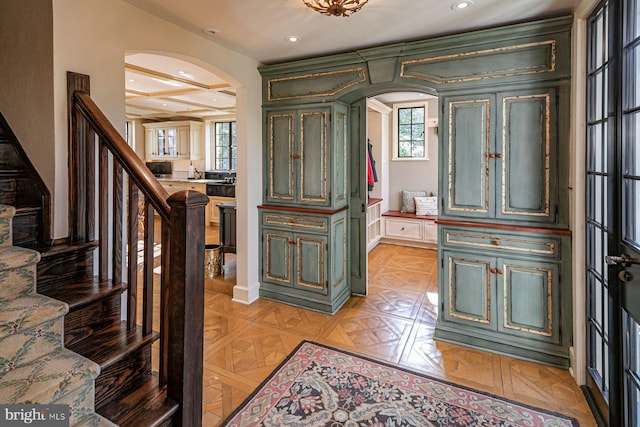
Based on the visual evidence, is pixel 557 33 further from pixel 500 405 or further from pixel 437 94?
pixel 500 405

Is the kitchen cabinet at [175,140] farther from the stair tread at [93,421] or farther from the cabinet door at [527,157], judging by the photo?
the stair tread at [93,421]

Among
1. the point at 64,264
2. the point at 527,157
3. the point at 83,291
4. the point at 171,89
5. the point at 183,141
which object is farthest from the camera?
the point at 183,141

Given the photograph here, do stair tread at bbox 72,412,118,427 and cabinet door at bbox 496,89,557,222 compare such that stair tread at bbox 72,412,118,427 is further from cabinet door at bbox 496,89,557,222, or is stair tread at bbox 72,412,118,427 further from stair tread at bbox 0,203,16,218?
cabinet door at bbox 496,89,557,222

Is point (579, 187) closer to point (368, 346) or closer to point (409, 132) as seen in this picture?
point (368, 346)

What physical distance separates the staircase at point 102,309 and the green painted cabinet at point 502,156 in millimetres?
2180

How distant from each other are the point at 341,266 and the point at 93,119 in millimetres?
2599

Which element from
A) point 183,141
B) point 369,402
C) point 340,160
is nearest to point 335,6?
point 340,160

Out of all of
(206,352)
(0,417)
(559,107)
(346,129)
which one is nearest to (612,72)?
(559,107)

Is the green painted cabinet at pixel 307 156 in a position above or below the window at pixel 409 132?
below

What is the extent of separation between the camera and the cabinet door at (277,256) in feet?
11.8

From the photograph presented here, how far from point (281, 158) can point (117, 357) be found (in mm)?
2529

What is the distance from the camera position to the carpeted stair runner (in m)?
1.17

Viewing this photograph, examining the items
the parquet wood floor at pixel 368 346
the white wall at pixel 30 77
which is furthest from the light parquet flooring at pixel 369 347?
the white wall at pixel 30 77

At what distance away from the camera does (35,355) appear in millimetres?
1314
